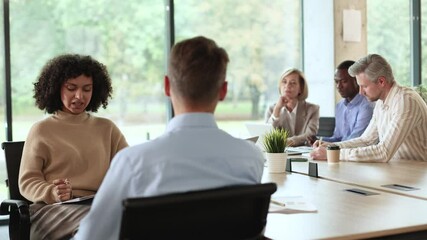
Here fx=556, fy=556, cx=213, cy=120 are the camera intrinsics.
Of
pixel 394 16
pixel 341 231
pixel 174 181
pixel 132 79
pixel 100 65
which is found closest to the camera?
pixel 174 181

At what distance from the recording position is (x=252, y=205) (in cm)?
145

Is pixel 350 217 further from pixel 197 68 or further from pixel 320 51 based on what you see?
pixel 320 51

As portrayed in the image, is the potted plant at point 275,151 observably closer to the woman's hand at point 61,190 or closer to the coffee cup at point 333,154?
the coffee cup at point 333,154

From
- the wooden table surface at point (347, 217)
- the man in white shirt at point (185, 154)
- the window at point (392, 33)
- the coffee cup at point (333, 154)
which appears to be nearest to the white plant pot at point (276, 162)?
the coffee cup at point (333, 154)

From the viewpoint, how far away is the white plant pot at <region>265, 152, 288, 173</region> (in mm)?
3178

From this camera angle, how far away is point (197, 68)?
1461 mm

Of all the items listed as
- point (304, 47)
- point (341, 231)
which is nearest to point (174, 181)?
point (341, 231)

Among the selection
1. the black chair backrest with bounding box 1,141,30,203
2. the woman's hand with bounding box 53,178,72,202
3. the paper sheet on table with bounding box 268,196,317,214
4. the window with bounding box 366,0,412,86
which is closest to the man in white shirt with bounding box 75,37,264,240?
the paper sheet on table with bounding box 268,196,317,214

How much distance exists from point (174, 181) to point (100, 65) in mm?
1595

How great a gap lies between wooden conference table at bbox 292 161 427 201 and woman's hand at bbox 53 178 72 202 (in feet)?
4.37

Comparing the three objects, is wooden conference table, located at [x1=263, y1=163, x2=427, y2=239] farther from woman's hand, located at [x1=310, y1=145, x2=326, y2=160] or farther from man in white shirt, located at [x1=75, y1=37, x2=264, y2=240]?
woman's hand, located at [x1=310, y1=145, x2=326, y2=160]

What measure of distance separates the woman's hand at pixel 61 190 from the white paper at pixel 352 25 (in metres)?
4.29

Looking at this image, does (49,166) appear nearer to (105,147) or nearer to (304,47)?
(105,147)

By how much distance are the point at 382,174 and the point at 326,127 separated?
2.30 m
